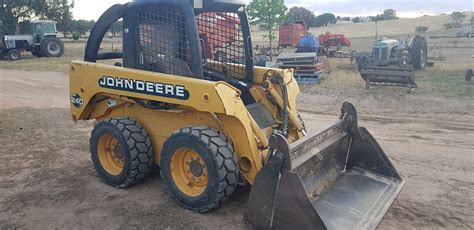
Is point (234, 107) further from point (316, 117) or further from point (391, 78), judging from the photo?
point (391, 78)

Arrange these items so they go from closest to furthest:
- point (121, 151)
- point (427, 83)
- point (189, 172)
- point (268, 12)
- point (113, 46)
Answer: point (189, 172), point (121, 151), point (427, 83), point (268, 12), point (113, 46)

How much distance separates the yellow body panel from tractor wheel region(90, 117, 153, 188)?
0.57 feet

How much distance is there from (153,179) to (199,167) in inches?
46.7

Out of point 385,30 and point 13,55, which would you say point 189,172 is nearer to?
point 13,55

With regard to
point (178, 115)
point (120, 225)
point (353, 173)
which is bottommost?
point (120, 225)

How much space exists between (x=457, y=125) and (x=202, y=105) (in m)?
6.13

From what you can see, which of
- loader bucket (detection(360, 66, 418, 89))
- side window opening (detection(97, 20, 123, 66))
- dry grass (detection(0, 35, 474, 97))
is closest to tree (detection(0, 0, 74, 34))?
side window opening (detection(97, 20, 123, 66))

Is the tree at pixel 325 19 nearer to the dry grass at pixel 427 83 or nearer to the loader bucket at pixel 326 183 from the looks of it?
the dry grass at pixel 427 83

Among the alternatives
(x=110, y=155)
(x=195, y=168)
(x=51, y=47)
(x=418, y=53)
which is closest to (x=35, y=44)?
(x=51, y=47)

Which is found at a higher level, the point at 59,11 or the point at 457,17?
the point at 457,17

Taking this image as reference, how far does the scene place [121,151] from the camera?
4863 millimetres

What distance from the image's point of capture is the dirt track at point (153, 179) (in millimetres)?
4129

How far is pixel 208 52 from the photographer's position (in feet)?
16.8

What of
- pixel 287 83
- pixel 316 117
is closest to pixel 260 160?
pixel 287 83
